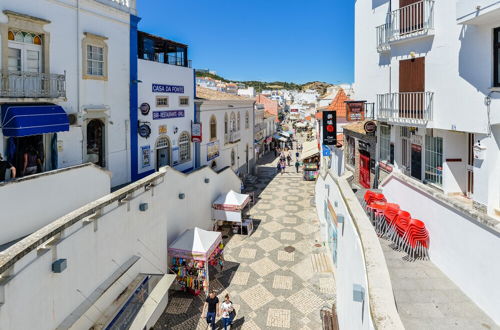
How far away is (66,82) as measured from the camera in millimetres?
13469

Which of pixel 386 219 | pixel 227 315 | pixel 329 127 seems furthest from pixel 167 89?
pixel 386 219

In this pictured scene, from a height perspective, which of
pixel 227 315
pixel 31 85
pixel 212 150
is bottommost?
pixel 227 315

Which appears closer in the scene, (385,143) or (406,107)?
(406,107)

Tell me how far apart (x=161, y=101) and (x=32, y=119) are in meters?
8.76

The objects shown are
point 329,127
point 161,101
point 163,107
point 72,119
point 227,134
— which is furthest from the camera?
point 227,134

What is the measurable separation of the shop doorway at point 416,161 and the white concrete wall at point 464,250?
10.3 ft

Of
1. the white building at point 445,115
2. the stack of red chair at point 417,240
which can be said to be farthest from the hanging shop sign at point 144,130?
the stack of red chair at point 417,240

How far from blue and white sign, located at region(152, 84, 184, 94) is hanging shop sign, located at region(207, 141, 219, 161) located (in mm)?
5245

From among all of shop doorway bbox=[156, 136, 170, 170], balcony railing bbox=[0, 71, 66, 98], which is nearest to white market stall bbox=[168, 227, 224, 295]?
shop doorway bbox=[156, 136, 170, 170]

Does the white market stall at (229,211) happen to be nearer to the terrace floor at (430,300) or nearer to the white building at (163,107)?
the white building at (163,107)

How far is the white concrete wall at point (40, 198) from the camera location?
28.7 ft

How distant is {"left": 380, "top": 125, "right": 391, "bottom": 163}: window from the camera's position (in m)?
17.5

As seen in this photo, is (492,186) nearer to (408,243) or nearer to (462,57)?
(408,243)

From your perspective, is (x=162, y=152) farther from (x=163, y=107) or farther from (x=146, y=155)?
(x=163, y=107)
